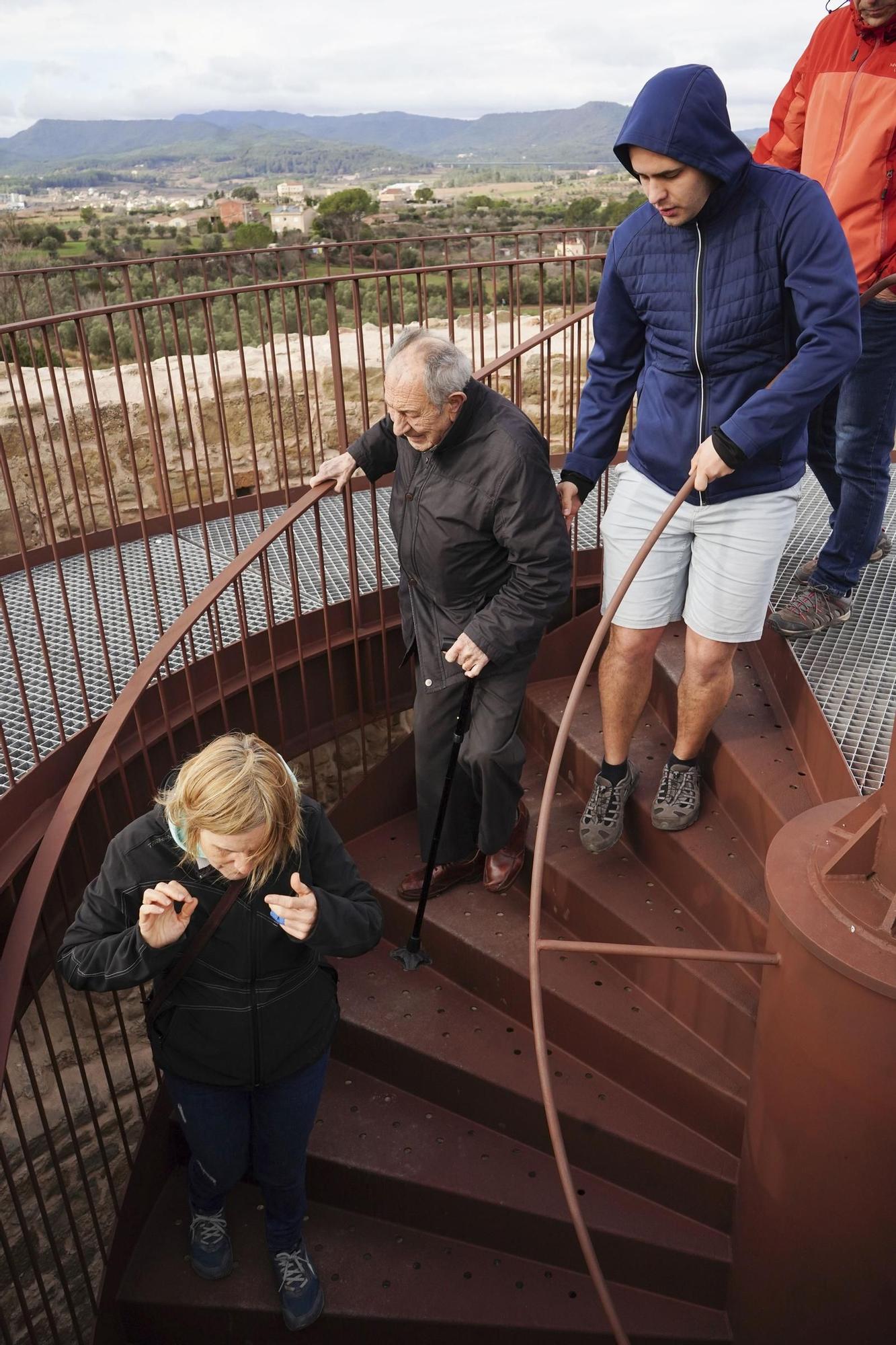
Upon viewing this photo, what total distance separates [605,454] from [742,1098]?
6.83 feet

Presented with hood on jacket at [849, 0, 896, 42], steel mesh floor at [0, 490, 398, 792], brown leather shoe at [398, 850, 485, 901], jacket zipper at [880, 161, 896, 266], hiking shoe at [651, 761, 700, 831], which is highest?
hood on jacket at [849, 0, 896, 42]


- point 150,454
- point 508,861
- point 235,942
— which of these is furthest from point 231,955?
point 150,454

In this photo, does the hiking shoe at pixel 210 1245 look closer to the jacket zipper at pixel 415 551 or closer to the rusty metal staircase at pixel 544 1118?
the rusty metal staircase at pixel 544 1118

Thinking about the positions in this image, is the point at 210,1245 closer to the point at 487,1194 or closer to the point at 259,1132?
the point at 259,1132

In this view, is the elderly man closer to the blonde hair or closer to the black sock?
the black sock

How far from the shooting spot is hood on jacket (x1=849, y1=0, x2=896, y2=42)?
3.07 meters

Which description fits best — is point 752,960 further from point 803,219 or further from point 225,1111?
point 803,219

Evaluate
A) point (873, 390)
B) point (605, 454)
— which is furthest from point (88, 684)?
point (873, 390)

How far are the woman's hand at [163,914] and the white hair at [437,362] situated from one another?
1508mm

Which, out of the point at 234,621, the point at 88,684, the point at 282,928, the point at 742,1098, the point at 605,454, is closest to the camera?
the point at 282,928

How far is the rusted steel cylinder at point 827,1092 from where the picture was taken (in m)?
2.06

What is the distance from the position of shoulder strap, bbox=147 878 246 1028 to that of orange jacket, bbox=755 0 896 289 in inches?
111

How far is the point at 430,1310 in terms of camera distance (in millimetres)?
3121

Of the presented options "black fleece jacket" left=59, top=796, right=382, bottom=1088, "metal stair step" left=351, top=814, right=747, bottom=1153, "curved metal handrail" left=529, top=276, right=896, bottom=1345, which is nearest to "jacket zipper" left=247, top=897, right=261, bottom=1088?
"black fleece jacket" left=59, top=796, right=382, bottom=1088
